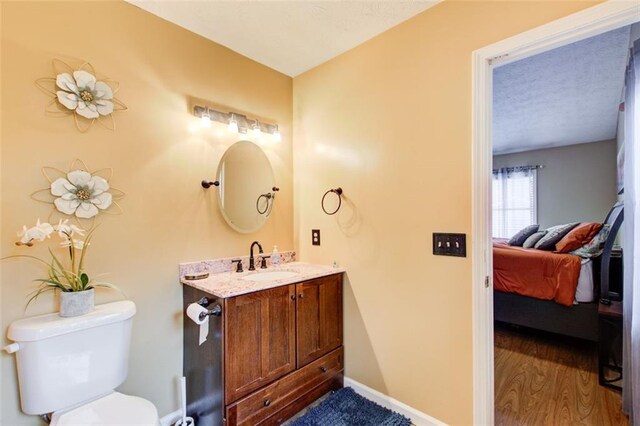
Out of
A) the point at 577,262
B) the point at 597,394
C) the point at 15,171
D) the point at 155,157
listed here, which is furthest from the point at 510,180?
the point at 15,171

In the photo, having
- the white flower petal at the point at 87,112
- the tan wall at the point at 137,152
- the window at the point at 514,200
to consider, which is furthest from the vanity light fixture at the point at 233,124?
the window at the point at 514,200

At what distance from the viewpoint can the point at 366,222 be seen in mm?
1987

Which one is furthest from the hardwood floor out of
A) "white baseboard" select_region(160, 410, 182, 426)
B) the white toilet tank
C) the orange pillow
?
the white toilet tank

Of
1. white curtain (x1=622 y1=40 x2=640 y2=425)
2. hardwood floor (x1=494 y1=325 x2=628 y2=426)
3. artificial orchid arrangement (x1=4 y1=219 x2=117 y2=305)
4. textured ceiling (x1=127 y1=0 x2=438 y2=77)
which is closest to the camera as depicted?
artificial orchid arrangement (x1=4 y1=219 x2=117 y2=305)

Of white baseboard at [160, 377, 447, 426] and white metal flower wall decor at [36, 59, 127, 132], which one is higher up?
white metal flower wall decor at [36, 59, 127, 132]

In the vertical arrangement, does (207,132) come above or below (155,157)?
above

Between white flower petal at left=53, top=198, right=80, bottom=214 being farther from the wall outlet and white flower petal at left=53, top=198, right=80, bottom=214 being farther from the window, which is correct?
the window

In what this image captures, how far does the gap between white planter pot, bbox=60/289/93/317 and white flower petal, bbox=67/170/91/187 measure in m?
0.52

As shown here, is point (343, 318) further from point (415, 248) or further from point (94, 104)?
point (94, 104)

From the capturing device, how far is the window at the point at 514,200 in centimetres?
553

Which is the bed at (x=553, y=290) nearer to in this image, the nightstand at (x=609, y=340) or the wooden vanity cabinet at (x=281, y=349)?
the nightstand at (x=609, y=340)

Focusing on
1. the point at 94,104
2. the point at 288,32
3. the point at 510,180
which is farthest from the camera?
the point at 510,180

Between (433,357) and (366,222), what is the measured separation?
35.2 inches

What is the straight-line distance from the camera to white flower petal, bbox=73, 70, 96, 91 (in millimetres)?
1426
